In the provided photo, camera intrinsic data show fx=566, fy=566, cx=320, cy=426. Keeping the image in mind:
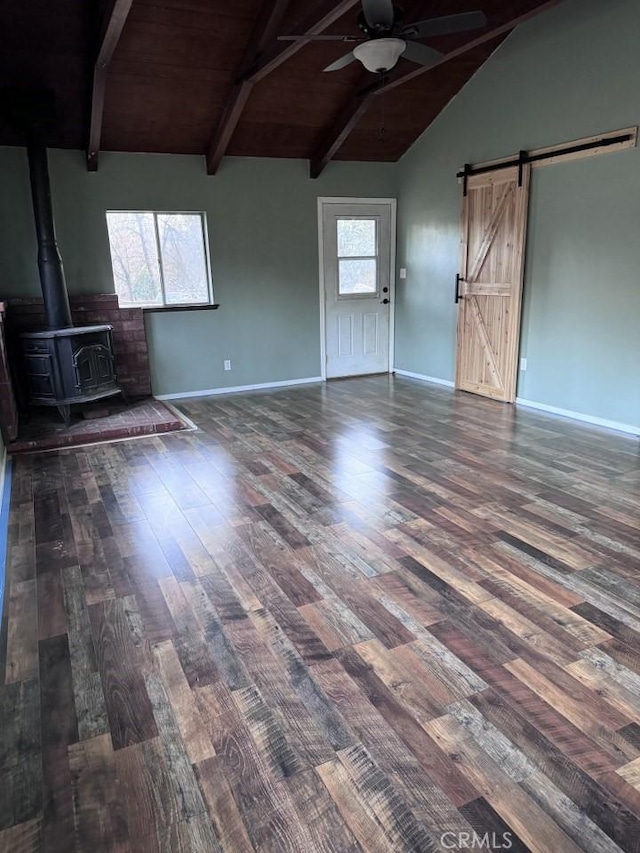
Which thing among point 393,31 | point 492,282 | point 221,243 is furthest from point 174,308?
point 393,31

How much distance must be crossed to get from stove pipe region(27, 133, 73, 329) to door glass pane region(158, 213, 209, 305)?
1.32 metres

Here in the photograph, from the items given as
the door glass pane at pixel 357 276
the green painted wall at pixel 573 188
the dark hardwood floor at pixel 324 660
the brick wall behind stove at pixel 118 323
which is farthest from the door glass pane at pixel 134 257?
the green painted wall at pixel 573 188

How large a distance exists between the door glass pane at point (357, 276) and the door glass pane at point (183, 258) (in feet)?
5.71

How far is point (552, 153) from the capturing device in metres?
4.98

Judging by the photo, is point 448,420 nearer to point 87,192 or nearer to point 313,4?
point 313,4

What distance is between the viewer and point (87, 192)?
566 cm

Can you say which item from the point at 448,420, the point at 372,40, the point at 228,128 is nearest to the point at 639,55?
the point at 372,40

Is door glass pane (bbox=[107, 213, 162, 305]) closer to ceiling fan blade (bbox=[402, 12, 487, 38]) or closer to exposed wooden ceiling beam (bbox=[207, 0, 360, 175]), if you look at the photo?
exposed wooden ceiling beam (bbox=[207, 0, 360, 175])

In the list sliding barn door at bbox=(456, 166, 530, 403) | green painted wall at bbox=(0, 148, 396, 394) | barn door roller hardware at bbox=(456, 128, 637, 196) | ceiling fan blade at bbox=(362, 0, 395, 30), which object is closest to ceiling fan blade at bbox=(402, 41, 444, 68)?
ceiling fan blade at bbox=(362, 0, 395, 30)

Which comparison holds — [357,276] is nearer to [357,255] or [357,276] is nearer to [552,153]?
[357,255]

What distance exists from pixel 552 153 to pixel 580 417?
2.35 m

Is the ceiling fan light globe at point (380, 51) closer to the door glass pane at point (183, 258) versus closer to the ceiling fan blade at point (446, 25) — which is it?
the ceiling fan blade at point (446, 25)

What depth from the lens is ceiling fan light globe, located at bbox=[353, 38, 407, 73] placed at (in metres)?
3.37

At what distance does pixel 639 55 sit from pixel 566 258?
1.53m
